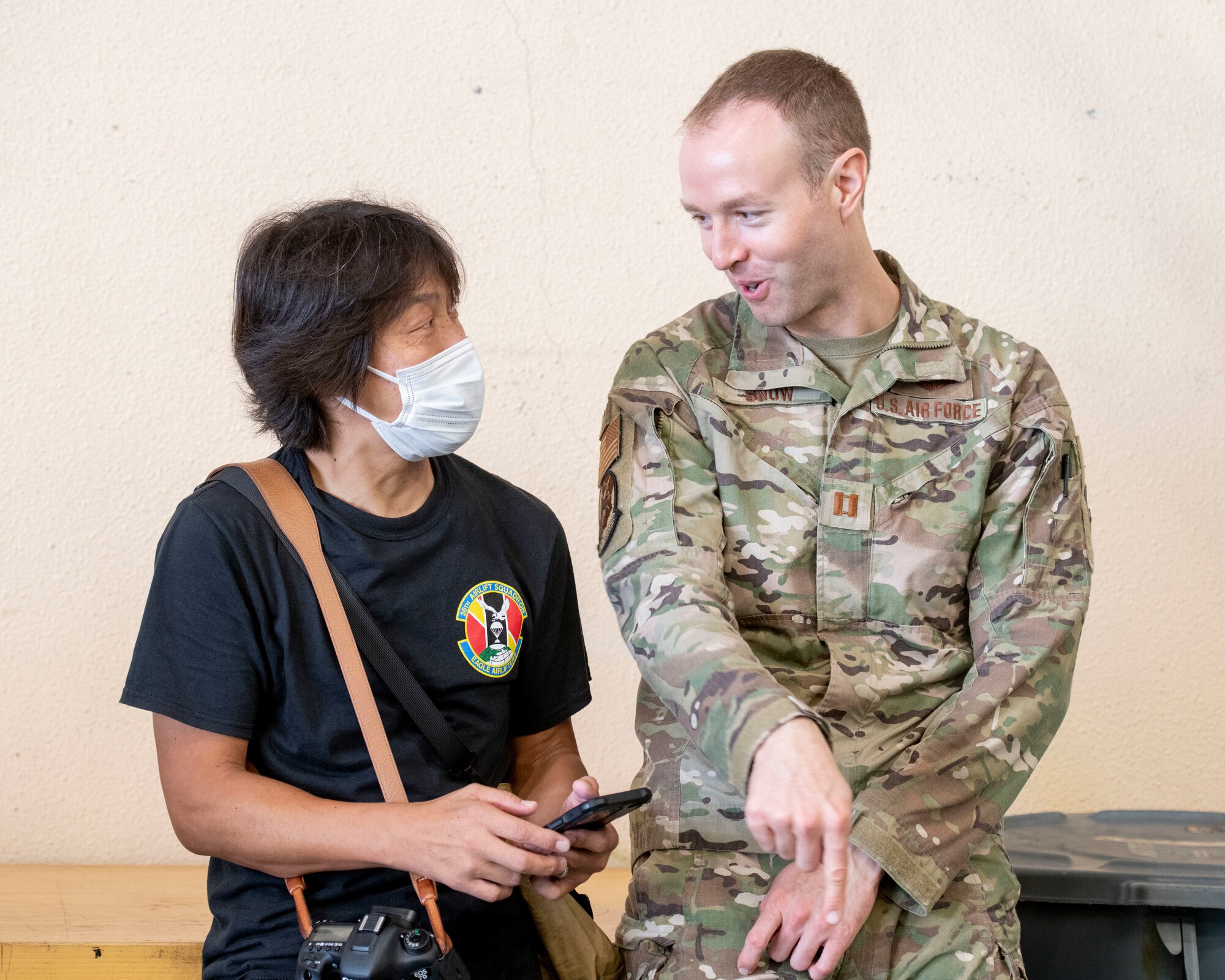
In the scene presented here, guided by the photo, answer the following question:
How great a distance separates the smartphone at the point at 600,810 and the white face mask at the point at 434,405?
0.49m

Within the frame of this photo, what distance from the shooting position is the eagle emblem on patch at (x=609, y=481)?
1.52m

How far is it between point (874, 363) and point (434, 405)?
60 centimetres

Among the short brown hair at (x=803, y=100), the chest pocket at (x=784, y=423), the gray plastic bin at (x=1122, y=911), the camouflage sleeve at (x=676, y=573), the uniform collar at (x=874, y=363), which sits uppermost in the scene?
the short brown hair at (x=803, y=100)

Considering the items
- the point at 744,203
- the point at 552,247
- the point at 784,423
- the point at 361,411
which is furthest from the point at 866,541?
the point at 552,247

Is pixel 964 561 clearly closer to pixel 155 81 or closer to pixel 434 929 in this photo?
pixel 434 929

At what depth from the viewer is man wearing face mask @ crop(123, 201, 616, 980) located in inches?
52.7

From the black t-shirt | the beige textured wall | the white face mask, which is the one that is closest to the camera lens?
the black t-shirt

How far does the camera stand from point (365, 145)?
87.5 inches

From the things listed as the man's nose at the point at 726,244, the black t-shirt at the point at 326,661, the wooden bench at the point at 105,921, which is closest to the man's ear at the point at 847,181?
the man's nose at the point at 726,244

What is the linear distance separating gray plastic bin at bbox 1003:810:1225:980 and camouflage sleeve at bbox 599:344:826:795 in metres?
0.75

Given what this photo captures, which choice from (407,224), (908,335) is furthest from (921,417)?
(407,224)

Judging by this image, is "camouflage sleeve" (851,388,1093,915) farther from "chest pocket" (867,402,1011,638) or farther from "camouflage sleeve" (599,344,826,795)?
"camouflage sleeve" (599,344,826,795)

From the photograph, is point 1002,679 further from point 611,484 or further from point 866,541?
point 611,484

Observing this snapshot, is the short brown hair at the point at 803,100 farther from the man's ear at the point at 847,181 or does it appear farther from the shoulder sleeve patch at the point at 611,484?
the shoulder sleeve patch at the point at 611,484
